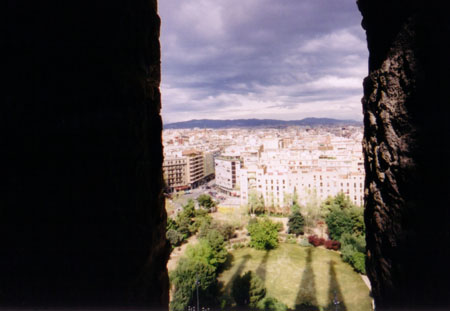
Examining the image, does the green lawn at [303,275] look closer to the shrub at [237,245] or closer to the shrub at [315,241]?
the shrub at [237,245]

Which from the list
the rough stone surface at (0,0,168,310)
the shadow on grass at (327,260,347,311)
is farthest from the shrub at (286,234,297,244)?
the rough stone surface at (0,0,168,310)

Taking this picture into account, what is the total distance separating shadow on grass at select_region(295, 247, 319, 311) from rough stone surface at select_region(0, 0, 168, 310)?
9.72m

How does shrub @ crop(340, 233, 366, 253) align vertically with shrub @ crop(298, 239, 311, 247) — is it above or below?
above

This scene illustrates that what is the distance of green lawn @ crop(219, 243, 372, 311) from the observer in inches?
402

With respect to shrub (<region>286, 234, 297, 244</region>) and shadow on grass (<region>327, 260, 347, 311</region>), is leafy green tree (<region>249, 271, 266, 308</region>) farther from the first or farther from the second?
shrub (<region>286, 234, 297, 244</region>)

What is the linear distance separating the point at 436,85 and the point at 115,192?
4.83ft

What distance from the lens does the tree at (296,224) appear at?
16.7m

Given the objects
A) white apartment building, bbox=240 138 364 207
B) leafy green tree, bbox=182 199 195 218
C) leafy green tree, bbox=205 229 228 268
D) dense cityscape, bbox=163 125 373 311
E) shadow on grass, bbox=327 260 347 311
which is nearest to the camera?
dense cityscape, bbox=163 125 373 311

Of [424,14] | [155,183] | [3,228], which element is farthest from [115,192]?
[424,14]

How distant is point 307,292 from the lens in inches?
422

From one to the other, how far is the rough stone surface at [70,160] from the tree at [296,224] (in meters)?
16.7

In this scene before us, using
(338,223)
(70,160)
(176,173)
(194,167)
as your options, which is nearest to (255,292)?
(338,223)

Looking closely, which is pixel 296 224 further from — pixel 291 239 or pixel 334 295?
pixel 334 295

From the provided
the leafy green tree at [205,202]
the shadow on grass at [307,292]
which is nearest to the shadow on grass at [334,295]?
the shadow on grass at [307,292]
